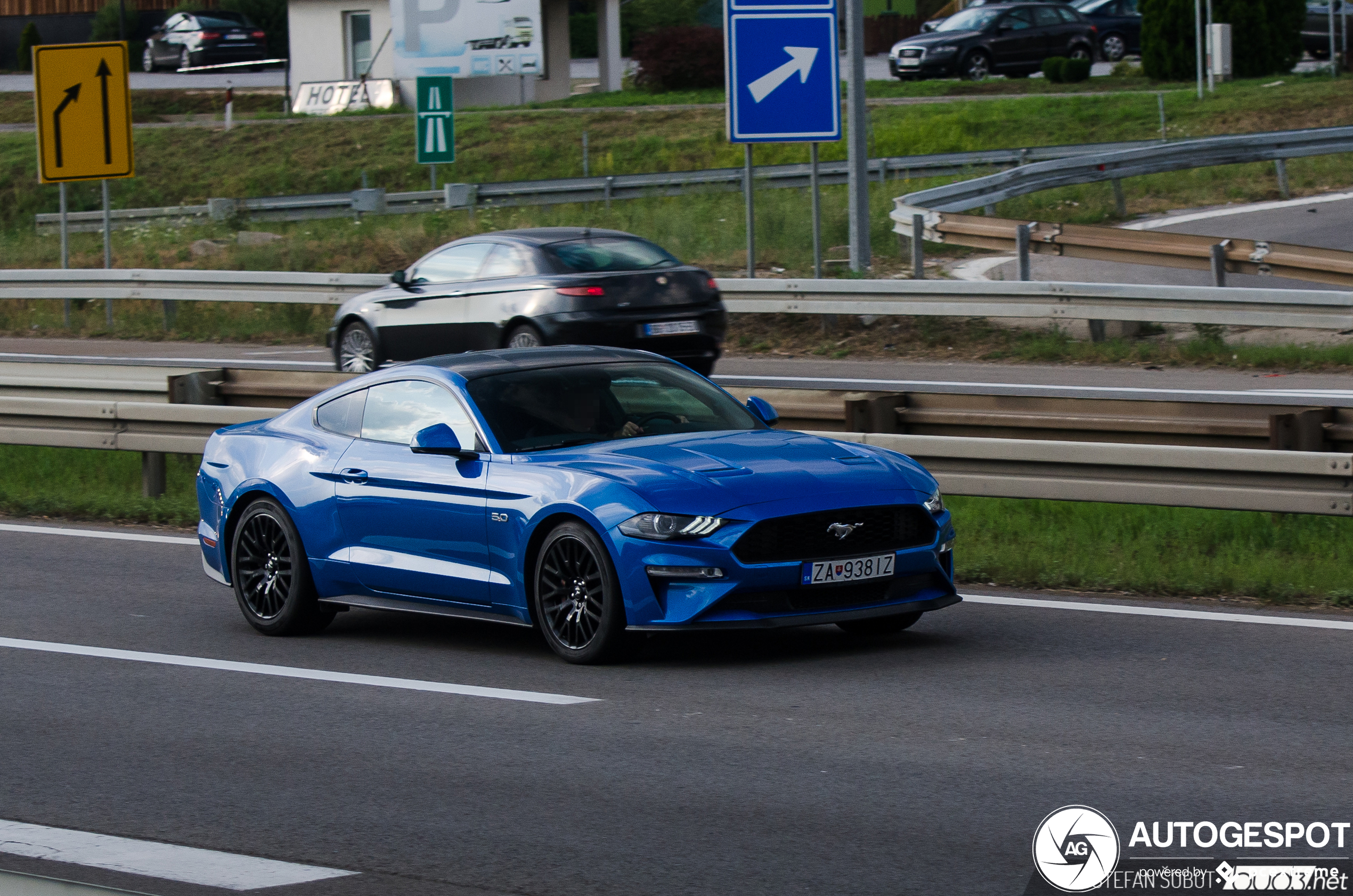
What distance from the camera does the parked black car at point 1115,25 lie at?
5128cm

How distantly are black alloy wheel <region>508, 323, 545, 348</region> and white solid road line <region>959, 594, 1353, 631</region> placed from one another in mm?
7646

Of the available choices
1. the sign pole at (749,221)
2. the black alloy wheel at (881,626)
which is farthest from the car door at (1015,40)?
the black alloy wheel at (881,626)

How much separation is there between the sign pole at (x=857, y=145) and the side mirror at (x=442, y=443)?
13221 millimetres

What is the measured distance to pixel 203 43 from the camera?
66125 millimetres

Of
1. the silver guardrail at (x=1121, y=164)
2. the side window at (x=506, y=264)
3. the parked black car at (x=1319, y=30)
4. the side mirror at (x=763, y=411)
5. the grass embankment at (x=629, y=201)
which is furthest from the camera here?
the parked black car at (x=1319, y=30)

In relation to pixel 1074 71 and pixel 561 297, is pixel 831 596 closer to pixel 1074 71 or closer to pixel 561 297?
pixel 561 297

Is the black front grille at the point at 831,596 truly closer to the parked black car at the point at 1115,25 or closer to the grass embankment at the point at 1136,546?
the grass embankment at the point at 1136,546

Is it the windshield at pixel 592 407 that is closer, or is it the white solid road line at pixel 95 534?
the windshield at pixel 592 407

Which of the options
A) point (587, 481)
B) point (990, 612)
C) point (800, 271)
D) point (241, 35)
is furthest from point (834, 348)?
point (241, 35)

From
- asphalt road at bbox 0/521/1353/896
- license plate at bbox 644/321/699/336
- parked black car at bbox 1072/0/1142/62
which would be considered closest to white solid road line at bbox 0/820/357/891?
asphalt road at bbox 0/521/1353/896

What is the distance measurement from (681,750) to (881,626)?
228 centimetres

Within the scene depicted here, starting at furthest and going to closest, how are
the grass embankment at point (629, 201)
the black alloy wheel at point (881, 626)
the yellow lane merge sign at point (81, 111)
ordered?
the grass embankment at point (629, 201)
the yellow lane merge sign at point (81, 111)
the black alloy wheel at point (881, 626)

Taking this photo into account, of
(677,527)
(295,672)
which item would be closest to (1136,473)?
(677,527)

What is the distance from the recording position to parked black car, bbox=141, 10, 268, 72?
6600 cm
